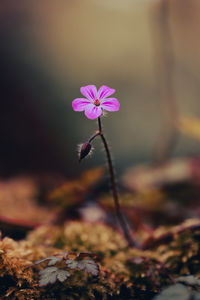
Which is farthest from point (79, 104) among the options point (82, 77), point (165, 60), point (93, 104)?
point (82, 77)

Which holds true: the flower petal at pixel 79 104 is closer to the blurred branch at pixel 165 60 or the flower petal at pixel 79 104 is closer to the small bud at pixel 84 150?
the small bud at pixel 84 150

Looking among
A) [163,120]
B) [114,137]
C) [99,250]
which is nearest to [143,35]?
[163,120]

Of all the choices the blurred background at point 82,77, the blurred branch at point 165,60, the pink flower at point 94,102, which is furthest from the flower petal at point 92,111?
the blurred background at point 82,77

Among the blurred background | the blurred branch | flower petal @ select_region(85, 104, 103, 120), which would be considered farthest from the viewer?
the blurred background

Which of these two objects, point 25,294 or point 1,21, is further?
point 1,21

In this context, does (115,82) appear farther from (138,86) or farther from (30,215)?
(30,215)

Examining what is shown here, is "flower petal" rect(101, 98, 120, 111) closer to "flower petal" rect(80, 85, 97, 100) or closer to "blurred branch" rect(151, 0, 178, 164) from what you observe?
"flower petal" rect(80, 85, 97, 100)

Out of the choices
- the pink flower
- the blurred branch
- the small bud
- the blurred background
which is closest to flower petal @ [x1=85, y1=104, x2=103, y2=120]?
the pink flower

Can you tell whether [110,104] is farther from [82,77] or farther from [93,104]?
[82,77]
